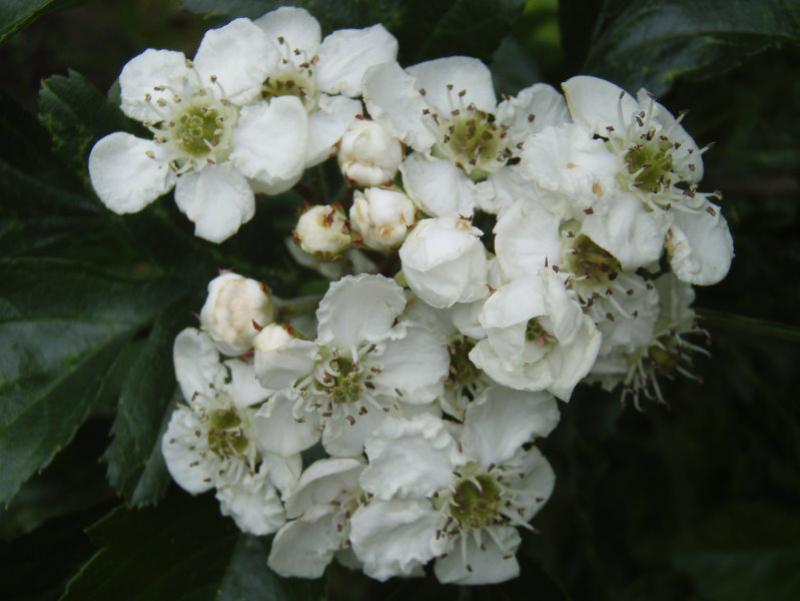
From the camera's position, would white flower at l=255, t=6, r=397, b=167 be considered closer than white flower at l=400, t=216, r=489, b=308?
No

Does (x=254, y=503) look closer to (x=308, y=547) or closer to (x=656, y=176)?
(x=308, y=547)

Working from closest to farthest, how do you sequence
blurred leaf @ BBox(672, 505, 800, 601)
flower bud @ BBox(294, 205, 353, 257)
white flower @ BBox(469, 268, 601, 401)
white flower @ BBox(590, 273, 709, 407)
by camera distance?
white flower @ BBox(469, 268, 601, 401)
flower bud @ BBox(294, 205, 353, 257)
white flower @ BBox(590, 273, 709, 407)
blurred leaf @ BBox(672, 505, 800, 601)

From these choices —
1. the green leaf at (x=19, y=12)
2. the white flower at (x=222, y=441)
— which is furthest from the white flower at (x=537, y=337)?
the green leaf at (x=19, y=12)

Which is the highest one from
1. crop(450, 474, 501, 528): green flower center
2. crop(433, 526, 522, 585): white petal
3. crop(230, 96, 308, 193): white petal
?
crop(230, 96, 308, 193): white petal

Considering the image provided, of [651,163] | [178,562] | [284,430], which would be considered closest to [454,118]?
[651,163]

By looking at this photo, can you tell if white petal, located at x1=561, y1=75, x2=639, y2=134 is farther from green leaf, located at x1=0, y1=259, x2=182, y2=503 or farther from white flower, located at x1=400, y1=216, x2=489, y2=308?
green leaf, located at x1=0, y1=259, x2=182, y2=503

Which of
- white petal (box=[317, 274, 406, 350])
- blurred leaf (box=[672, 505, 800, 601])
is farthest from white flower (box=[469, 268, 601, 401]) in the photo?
blurred leaf (box=[672, 505, 800, 601])

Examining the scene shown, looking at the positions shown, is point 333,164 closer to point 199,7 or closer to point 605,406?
point 199,7
